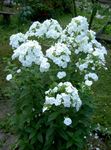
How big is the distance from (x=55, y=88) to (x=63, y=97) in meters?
0.14

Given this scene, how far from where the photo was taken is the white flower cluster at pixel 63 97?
12.9 ft

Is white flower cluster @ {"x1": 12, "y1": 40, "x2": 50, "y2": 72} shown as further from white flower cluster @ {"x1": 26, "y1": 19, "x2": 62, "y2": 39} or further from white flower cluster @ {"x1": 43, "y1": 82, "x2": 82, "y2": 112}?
white flower cluster @ {"x1": 26, "y1": 19, "x2": 62, "y2": 39}

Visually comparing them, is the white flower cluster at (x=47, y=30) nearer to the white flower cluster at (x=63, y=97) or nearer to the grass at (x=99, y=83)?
the white flower cluster at (x=63, y=97)

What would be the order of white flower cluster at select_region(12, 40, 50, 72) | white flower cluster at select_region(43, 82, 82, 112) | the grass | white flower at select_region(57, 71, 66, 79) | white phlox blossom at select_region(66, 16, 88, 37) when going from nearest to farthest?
white flower cluster at select_region(43, 82, 82, 112) → white flower cluster at select_region(12, 40, 50, 72) → white flower at select_region(57, 71, 66, 79) → white phlox blossom at select_region(66, 16, 88, 37) → the grass

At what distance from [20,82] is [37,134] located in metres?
0.53

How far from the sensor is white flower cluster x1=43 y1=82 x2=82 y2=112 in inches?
154

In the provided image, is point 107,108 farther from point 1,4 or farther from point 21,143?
point 1,4

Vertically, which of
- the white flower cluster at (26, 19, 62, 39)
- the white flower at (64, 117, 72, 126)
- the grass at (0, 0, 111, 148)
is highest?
the white flower cluster at (26, 19, 62, 39)

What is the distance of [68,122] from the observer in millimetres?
4012

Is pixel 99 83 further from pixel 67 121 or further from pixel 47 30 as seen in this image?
pixel 67 121

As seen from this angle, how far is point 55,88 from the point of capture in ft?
13.2

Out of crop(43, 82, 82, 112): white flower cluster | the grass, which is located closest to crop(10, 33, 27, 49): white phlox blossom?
crop(43, 82, 82, 112): white flower cluster

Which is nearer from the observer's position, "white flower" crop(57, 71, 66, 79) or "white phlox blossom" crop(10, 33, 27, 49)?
"white flower" crop(57, 71, 66, 79)

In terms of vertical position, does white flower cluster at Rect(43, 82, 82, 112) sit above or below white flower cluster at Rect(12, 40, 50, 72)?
below
